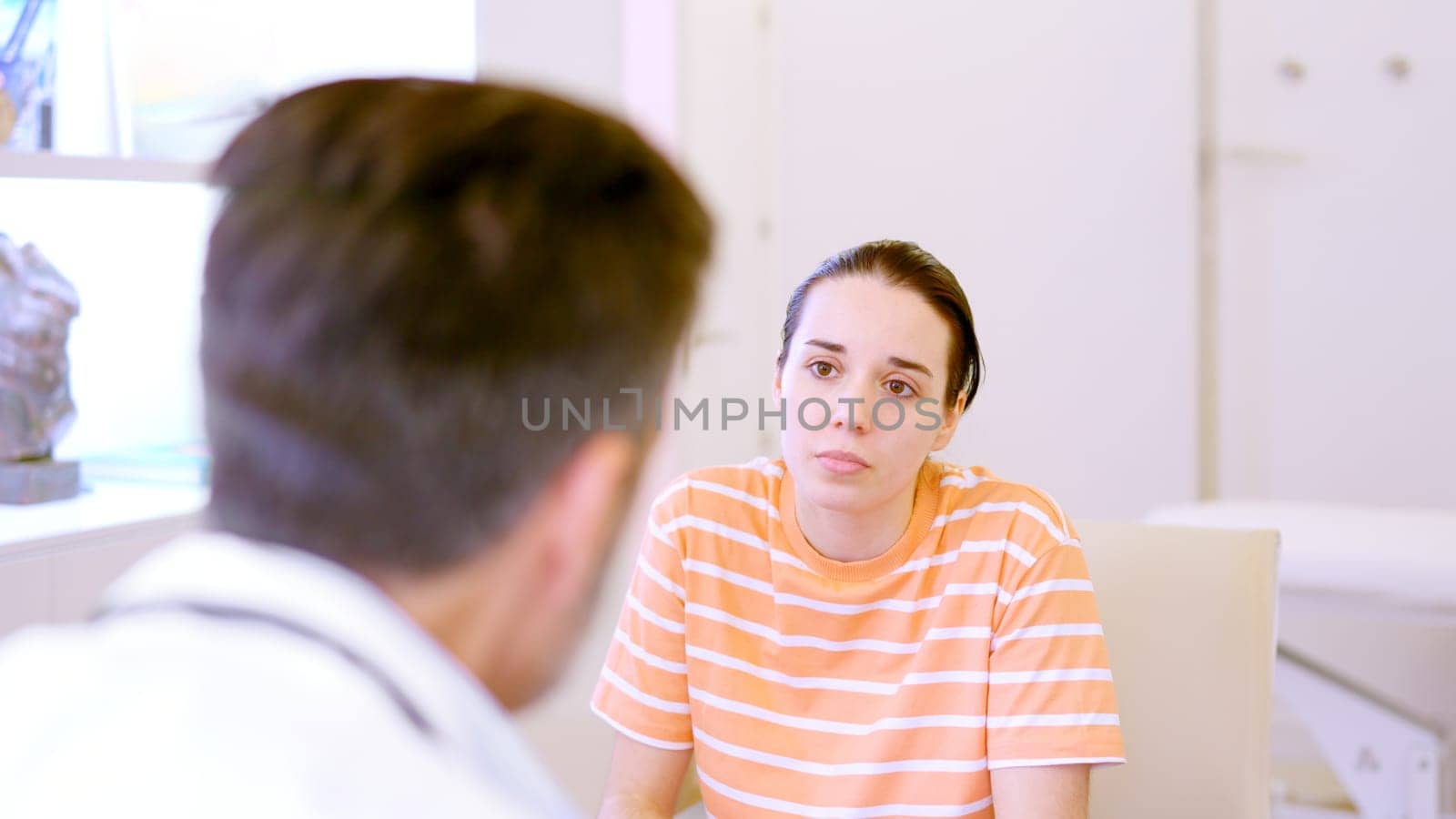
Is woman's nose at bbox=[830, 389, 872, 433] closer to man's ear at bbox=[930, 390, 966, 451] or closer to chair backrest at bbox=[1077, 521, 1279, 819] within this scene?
man's ear at bbox=[930, 390, 966, 451]

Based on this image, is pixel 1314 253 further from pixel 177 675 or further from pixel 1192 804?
pixel 177 675

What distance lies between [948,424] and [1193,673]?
34 cm

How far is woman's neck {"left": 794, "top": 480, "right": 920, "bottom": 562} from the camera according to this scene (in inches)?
49.4

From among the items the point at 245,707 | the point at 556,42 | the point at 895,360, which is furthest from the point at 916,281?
the point at 556,42

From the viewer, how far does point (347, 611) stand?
0.49 meters

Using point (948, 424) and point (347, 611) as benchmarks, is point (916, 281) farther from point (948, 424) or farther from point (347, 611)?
point (347, 611)

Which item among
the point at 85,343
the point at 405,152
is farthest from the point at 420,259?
the point at 85,343

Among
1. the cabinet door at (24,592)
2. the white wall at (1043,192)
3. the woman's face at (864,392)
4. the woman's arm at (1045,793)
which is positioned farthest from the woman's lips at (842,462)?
the white wall at (1043,192)

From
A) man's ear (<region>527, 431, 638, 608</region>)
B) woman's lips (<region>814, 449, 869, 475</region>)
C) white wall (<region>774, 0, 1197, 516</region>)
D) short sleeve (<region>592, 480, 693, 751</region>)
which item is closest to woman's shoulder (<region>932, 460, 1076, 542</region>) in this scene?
woman's lips (<region>814, 449, 869, 475</region>)

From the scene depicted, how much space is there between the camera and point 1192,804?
4.18 feet

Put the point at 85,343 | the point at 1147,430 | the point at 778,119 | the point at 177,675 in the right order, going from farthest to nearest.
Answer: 1. the point at 778,119
2. the point at 1147,430
3. the point at 85,343
4. the point at 177,675

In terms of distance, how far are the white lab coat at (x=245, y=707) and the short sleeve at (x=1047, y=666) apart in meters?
0.71

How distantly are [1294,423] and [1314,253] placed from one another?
0.34 m

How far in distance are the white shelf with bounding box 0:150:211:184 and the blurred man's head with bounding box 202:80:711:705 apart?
2.88 ft
